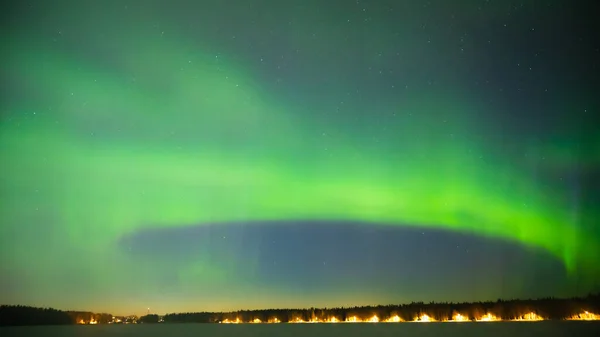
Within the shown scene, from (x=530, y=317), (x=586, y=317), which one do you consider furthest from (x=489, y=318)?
(x=586, y=317)

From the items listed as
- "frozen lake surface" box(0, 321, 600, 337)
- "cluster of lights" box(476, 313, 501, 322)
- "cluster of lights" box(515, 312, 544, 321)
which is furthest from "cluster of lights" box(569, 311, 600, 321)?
"cluster of lights" box(476, 313, 501, 322)

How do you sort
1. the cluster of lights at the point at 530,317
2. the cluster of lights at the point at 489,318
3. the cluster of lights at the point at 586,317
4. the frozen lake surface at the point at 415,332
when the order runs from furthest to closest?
1. the cluster of lights at the point at 489,318
2. the cluster of lights at the point at 530,317
3. the cluster of lights at the point at 586,317
4. the frozen lake surface at the point at 415,332

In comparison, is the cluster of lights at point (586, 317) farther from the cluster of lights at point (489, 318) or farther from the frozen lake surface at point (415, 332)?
the cluster of lights at point (489, 318)

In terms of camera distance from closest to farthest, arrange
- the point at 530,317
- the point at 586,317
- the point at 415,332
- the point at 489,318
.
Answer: the point at 415,332 → the point at 586,317 → the point at 530,317 → the point at 489,318

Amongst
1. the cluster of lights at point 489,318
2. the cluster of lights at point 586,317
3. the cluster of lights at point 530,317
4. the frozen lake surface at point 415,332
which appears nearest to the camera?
the frozen lake surface at point 415,332

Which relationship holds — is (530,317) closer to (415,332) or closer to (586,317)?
(586,317)

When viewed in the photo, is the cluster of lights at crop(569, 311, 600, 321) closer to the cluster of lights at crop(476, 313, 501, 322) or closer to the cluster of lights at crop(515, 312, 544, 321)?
the cluster of lights at crop(515, 312, 544, 321)

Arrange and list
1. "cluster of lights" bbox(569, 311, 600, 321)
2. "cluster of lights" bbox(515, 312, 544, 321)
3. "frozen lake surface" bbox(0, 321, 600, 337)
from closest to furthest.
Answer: "frozen lake surface" bbox(0, 321, 600, 337) → "cluster of lights" bbox(569, 311, 600, 321) → "cluster of lights" bbox(515, 312, 544, 321)

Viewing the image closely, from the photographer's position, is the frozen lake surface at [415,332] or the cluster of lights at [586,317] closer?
the frozen lake surface at [415,332]

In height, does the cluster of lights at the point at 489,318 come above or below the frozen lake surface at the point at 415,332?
above

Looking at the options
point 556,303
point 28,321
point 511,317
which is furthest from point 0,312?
point 556,303

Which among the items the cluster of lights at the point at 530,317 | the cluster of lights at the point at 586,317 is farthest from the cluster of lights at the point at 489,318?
the cluster of lights at the point at 586,317

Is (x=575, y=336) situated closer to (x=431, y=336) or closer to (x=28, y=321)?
(x=431, y=336)

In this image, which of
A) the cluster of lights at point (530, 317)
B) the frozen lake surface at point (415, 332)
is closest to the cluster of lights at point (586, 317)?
the frozen lake surface at point (415, 332)
